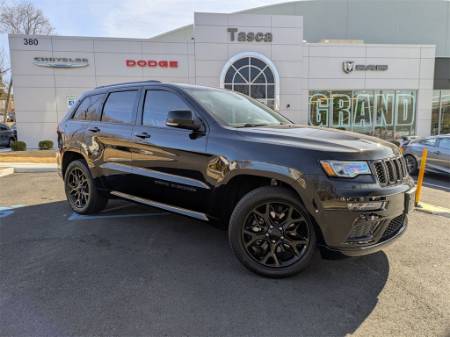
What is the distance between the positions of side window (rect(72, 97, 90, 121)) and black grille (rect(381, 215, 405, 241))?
4.43 metres

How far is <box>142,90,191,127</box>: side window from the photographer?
414cm

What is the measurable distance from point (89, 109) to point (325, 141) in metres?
3.71

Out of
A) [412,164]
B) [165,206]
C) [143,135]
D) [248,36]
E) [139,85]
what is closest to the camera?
[165,206]

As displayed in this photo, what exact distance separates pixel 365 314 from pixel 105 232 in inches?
131

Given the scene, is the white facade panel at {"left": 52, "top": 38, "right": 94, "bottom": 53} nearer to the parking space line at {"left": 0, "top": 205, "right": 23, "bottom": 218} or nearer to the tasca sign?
the tasca sign

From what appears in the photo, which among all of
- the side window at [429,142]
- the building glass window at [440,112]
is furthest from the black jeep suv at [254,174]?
the building glass window at [440,112]

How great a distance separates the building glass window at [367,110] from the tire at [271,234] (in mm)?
18979

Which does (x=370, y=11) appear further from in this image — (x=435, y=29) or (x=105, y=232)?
(x=105, y=232)

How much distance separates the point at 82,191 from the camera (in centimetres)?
546

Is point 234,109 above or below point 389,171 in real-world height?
above

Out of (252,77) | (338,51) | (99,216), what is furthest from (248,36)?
(99,216)

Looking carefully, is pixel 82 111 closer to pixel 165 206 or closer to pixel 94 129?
pixel 94 129

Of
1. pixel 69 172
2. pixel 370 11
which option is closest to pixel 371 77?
pixel 370 11

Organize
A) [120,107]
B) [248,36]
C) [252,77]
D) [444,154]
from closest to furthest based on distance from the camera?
1. [120,107]
2. [444,154]
3. [248,36]
4. [252,77]
